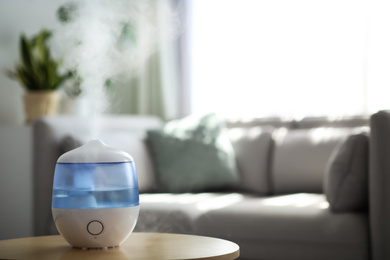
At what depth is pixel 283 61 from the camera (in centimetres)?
361

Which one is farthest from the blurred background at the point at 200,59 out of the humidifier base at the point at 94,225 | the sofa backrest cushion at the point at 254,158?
the humidifier base at the point at 94,225

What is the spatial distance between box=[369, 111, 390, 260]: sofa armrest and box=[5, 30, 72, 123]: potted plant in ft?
6.00

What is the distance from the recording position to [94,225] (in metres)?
1.43

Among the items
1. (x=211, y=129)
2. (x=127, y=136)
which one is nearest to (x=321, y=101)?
(x=211, y=129)

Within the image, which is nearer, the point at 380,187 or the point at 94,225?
the point at 94,225

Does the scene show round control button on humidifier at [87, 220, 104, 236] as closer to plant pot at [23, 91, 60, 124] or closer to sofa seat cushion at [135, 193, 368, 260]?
sofa seat cushion at [135, 193, 368, 260]

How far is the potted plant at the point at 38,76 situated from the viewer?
10.8 feet

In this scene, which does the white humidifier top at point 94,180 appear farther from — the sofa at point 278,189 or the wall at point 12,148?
the wall at point 12,148

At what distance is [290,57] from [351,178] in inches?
55.7

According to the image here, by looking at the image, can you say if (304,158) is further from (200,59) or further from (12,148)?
(12,148)

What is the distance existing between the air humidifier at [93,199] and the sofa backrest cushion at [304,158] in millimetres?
1492

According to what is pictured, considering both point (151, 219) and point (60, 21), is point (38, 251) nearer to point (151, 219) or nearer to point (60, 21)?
point (151, 219)

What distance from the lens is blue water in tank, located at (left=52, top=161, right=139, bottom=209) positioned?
1426mm

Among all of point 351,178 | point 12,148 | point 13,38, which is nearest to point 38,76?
point 13,38
